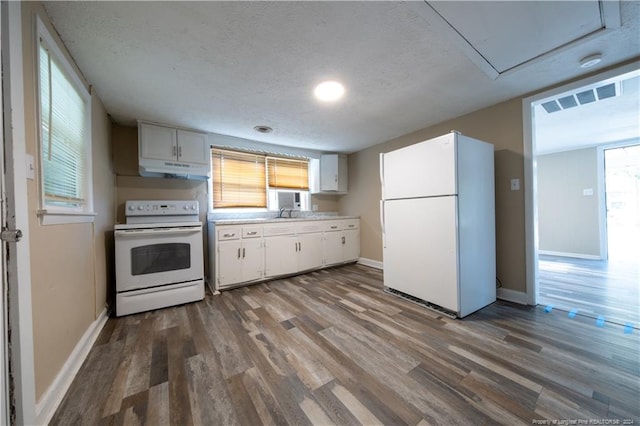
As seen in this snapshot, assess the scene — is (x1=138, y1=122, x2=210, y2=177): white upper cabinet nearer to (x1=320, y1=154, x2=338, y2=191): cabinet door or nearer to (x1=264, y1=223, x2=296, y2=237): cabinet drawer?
(x1=264, y1=223, x2=296, y2=237): cabinet drawer

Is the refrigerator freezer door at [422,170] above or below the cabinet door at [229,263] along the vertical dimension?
above

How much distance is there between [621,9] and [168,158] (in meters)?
3.96

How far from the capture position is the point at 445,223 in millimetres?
2090

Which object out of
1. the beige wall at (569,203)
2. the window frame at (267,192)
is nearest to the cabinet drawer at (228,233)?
the window frame at (267,192)

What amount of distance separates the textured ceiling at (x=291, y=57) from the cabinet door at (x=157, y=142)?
136 mm

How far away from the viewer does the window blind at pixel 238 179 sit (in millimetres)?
3369

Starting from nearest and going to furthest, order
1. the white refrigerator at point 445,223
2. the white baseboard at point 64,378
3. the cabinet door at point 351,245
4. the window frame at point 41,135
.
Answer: the white baseboard at point 64,378 → the window frame at point 41,135 → the white refrigerator at point 445,223 → the cabinet door at point 351,245

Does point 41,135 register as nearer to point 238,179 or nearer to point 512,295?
point 238,179

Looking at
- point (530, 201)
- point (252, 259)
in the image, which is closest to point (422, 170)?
point (530, 201)

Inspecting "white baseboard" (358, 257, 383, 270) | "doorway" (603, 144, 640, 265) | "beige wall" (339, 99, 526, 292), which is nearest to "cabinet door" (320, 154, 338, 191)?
"white baseboard" (358, 257, 383, 270)

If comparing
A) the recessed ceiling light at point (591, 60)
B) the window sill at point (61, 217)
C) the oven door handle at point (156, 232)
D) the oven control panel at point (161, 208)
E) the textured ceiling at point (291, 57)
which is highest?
the textured ceiling at point (291, 57)

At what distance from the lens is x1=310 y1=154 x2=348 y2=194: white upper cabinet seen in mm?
4176

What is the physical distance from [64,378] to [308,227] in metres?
2.76

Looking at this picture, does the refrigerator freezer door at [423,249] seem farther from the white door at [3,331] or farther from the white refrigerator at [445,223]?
the white door at [3,331]
